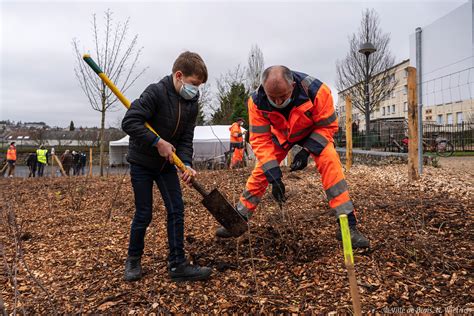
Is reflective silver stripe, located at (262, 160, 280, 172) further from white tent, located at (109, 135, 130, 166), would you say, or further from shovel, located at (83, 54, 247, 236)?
white tent, located at (109, 135, 130, 166)

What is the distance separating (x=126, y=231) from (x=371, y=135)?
10585 millimetres

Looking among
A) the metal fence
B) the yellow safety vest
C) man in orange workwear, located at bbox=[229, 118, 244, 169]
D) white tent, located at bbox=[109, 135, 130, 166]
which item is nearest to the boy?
man in orange workwear, located at bbox=[229, 118, 244, 169]

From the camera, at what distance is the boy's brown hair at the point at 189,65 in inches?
88.8

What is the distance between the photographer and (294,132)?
2662 mm

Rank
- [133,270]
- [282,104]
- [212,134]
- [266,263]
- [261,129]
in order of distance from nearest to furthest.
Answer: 1. [133,270]
2. [266,263]
3. [282,104]
4. [261,129]
5. [212,134]

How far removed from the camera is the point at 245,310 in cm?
185

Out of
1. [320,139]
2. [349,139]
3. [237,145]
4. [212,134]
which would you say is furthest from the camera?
[212,134]

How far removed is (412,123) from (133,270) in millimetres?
4387

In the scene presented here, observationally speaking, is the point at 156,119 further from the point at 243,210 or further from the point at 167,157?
the point at 243,210

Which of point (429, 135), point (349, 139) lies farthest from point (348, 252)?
point (429, 135)

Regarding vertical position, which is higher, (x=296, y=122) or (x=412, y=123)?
(x=412, y=123)

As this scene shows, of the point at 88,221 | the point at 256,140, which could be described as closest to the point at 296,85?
the point at 256,140

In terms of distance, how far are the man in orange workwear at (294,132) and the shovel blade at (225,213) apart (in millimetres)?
148

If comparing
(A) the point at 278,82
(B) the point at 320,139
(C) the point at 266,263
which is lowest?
(C) the point at 266,263
